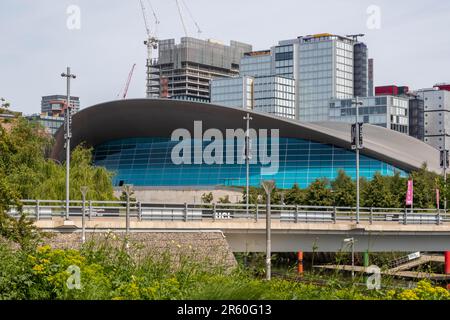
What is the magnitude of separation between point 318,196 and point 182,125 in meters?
27.6

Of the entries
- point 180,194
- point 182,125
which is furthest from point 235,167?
point 182,125

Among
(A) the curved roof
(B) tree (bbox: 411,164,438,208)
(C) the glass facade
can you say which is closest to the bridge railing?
(B) tree (bbox: 411,164,438,208)

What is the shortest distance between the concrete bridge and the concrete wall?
36528mm

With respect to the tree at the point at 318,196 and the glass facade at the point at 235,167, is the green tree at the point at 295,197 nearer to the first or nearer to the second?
the tree at the point at 318,196

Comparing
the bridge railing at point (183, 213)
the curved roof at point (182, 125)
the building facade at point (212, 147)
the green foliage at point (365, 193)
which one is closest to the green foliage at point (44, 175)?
the bridge railing at point (183, 213)

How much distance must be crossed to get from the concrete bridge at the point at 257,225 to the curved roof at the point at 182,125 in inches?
1465

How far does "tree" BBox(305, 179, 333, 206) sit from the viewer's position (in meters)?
72.1

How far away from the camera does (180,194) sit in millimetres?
93188

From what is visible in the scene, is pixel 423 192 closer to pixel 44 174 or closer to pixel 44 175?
pixel 44 174

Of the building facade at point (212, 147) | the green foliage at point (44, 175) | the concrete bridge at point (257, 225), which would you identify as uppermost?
the building facade at point (212, 147)

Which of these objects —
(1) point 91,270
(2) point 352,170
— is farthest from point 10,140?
(2) point 352,170

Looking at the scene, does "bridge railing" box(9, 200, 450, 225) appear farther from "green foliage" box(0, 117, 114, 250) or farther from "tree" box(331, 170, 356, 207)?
"tree" box(331, 170, 356, 207)

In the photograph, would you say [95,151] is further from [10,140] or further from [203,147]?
[10,140]

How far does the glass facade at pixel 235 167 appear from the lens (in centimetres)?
9029
